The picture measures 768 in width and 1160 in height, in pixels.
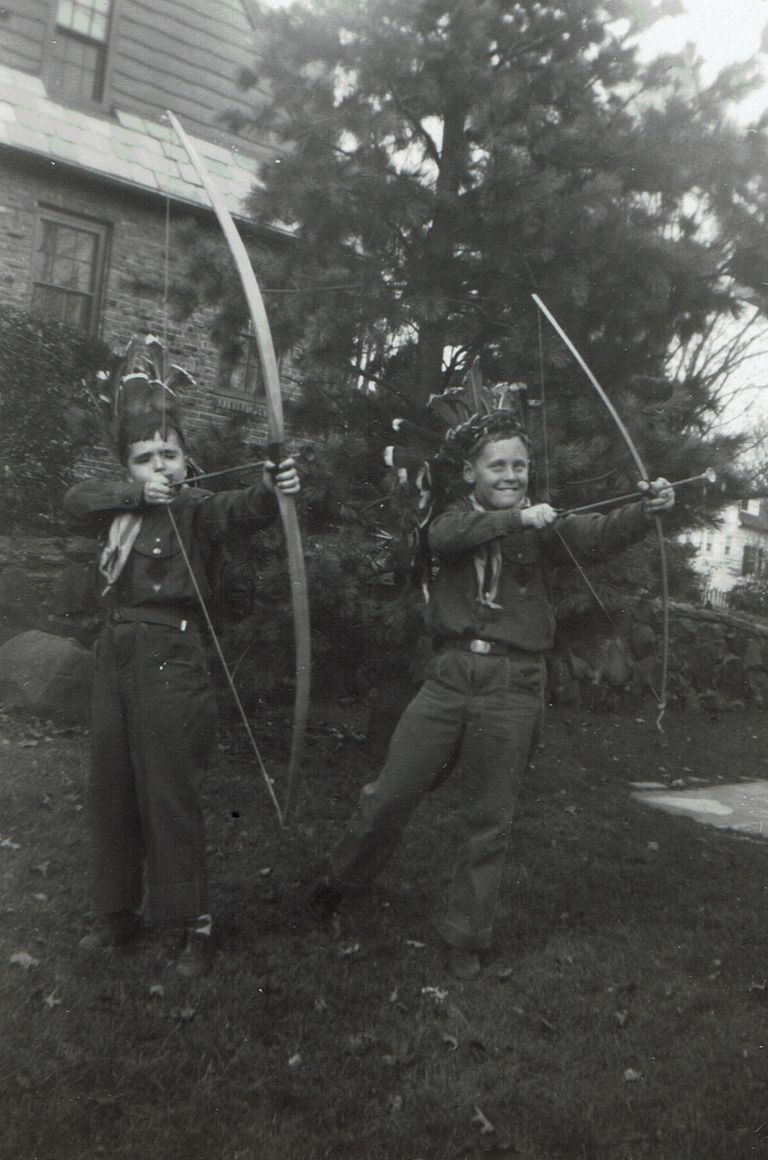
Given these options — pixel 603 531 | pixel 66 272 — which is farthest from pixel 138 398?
pixel 66 272

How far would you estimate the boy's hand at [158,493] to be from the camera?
3395 millimetres

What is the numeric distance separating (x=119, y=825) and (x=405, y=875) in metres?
1.33

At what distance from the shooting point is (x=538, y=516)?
134 inches

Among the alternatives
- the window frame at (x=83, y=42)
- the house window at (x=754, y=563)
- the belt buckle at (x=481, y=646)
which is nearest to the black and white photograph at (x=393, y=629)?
the belt buckle at (x=481, y=646)

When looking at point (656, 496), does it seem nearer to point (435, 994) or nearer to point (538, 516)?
point (538, 516)

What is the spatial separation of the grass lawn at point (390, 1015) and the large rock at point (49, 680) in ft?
4.37

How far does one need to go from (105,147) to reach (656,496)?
8.70 meters

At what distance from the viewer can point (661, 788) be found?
22.2 ft

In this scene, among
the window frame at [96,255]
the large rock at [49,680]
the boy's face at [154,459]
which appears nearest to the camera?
the boy's face at [154,459]

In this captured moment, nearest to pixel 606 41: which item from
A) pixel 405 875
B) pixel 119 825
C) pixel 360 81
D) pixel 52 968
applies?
pixel 360 81

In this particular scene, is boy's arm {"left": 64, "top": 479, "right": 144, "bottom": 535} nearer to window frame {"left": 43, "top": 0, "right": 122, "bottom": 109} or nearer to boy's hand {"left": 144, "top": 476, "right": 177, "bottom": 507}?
boy's hand {"left": 144, "top": 476, "right": 177, "bottom": 507}

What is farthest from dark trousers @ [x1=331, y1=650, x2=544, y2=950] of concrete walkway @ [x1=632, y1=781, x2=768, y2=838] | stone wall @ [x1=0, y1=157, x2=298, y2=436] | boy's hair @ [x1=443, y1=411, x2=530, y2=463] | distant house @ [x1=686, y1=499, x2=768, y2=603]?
distant house @ [x1=686, y1=499, x2=768, y2=603]

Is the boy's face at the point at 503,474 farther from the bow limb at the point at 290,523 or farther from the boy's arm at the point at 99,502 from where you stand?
the boy's arm at the point at 99,502

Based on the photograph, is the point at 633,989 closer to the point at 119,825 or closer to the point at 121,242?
the point at 119,825
